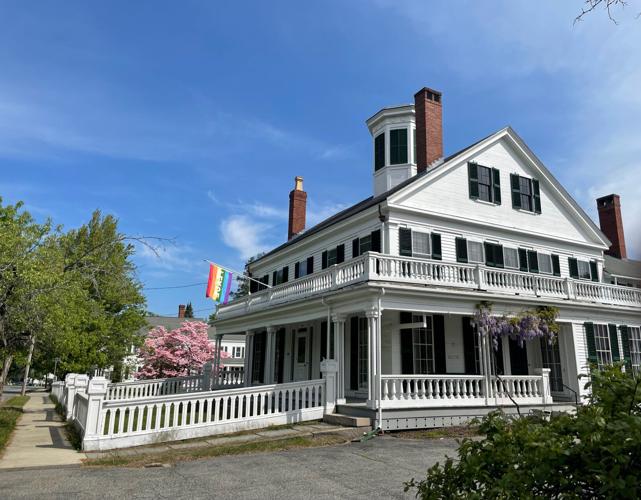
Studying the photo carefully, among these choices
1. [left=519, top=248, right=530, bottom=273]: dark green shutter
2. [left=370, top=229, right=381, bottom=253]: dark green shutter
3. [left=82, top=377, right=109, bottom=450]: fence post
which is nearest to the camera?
[left=82, top=377, right=109, bottom=450]: fence post

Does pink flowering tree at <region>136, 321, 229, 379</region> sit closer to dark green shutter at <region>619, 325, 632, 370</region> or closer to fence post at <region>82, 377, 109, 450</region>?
fence post at <region>82, 377, 109, 450</region>

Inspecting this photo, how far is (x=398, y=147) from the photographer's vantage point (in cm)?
2172

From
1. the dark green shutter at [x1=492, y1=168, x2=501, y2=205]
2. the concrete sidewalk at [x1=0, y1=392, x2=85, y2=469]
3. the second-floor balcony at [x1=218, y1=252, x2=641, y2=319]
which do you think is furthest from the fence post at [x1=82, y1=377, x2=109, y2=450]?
the dark green shutter at [x1=492, y1=168, x2=501, y2=205]

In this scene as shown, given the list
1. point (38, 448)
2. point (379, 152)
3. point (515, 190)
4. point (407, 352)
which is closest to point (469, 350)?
point (407, 352)

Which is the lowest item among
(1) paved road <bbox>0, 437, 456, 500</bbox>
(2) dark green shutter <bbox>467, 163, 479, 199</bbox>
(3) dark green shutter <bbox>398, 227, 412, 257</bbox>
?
(1) paved road <bbox>0, 437, 456, 500</bbox>

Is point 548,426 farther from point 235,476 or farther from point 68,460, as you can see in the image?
point 68,460

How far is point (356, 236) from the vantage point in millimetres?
18250

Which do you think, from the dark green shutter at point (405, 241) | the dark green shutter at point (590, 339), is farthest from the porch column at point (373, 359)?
the dark green shutter at point (590, 339)

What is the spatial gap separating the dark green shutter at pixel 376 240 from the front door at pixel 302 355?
5.50 m

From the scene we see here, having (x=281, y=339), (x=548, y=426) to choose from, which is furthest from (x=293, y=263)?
(x=548, y=426)

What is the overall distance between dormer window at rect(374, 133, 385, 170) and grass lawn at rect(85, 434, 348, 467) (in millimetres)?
13893

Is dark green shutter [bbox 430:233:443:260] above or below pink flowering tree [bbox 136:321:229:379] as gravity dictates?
above

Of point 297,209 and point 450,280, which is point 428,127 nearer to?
point 450,280

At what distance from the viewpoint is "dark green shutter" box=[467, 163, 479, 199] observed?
18516mm
